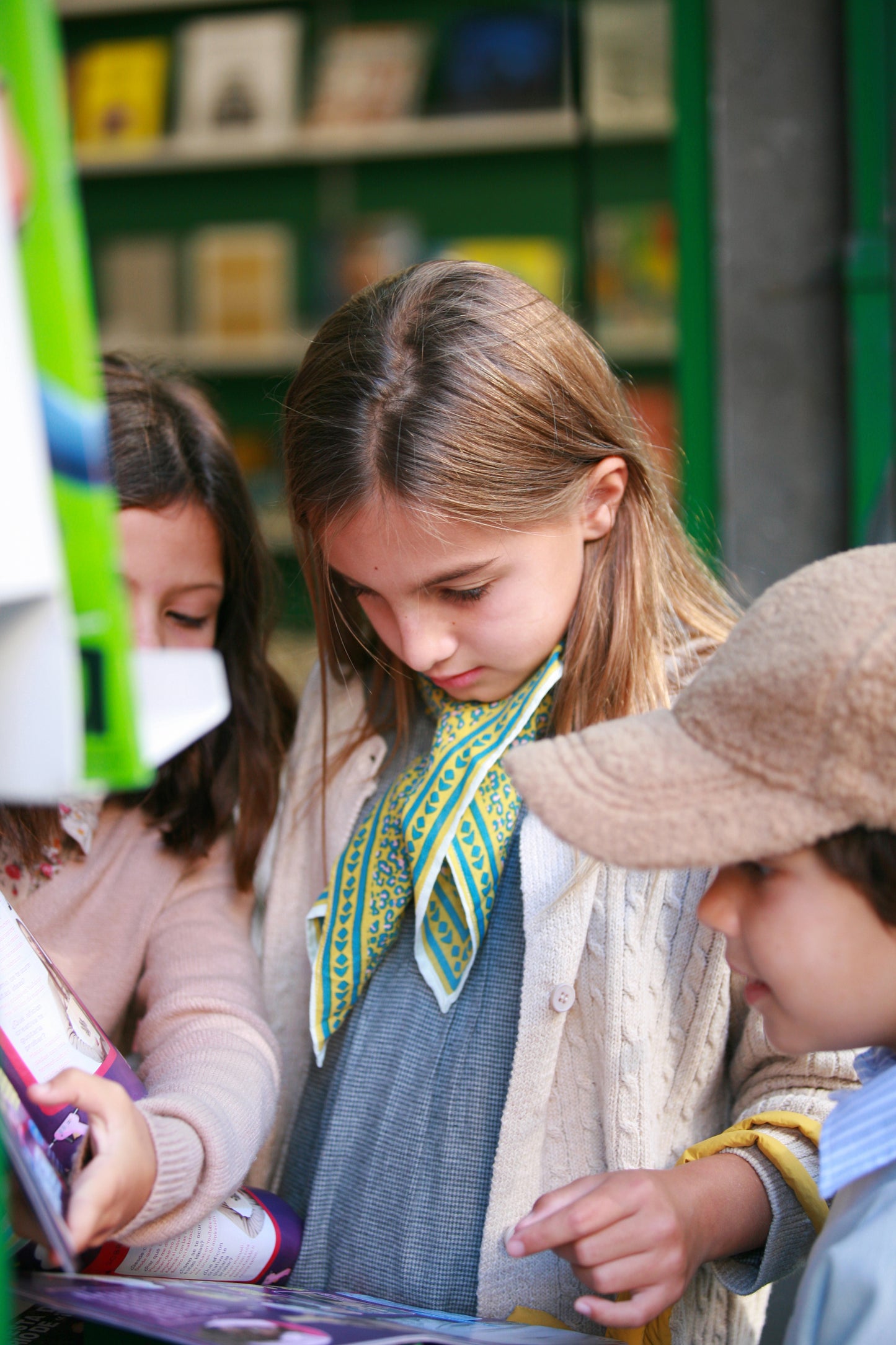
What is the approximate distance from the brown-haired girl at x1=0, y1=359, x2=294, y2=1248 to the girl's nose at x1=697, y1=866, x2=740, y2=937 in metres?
0.43

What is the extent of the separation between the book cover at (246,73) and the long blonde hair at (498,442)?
2676mm

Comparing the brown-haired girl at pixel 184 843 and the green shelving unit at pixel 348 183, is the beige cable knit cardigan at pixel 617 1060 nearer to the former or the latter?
the brown-haired girl at pixel 184 843

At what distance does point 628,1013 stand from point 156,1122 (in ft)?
1.29

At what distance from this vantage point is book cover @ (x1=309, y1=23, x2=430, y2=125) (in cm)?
336

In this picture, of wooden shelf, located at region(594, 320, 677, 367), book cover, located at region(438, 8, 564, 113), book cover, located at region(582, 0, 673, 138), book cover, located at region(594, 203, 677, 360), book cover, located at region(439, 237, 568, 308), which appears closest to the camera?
book cover, located at region(582, 0, 673, 138)

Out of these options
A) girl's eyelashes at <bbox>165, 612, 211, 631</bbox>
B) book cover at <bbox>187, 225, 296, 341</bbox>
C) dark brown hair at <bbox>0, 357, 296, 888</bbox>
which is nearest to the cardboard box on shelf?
book cover at <bbox>187, 225, 296, 341</bbox>

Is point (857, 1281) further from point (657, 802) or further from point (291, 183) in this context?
point (291, 183)

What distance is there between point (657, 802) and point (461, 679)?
1.49 feet

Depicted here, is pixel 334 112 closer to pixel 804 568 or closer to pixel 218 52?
pixel 218 52

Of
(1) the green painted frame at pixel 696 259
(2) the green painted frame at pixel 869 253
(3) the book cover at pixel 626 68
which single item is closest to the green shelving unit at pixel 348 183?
(3) the book cover at pixel 626 68

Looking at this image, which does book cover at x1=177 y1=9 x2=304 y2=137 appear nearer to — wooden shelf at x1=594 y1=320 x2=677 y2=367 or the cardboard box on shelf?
the cardboard box on shelf

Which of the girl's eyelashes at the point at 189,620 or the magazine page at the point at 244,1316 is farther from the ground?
the girl's eyelashes at the point at 189,620

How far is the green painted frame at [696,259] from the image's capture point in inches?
85.9

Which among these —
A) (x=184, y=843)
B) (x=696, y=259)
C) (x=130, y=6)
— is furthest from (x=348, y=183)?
(x=184, y=843)
